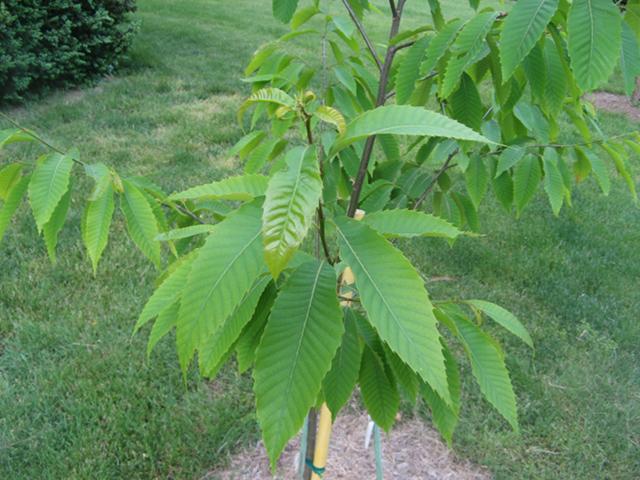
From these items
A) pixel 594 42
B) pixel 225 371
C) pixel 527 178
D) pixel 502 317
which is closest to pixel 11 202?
pixel 502 317

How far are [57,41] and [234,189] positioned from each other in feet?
19.3

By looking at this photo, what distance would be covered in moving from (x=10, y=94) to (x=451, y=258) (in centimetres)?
455

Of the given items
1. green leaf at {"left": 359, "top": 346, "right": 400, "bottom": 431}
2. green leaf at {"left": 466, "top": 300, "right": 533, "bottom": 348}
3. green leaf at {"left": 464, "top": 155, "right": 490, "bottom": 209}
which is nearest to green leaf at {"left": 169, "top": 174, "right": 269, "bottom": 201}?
green leaf at {"left": 359, "top": 346, "right": 400, "bottom": 431}

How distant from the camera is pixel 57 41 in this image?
5.77 m

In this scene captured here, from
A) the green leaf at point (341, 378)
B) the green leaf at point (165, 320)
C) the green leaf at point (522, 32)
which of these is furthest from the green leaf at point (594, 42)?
the green leaf at point (165, 320)

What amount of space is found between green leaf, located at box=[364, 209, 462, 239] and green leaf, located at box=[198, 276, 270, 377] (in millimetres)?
223

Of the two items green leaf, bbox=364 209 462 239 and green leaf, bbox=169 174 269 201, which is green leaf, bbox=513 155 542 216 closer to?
green leaf, bbox=364 209 462 239

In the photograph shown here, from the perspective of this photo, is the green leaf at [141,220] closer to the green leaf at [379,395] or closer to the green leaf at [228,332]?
the green leaf at [228,332]

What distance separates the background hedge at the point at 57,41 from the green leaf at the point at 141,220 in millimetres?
4772

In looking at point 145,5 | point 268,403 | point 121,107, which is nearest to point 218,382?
point 268,403

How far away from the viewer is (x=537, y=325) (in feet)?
10.9

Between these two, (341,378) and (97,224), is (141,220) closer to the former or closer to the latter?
(97,224)

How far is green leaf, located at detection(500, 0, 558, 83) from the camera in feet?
2.88

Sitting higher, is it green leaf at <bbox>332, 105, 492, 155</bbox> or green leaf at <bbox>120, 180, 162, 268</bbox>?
green leaf at <bbox>332, 105, 492, 155</bbox>
